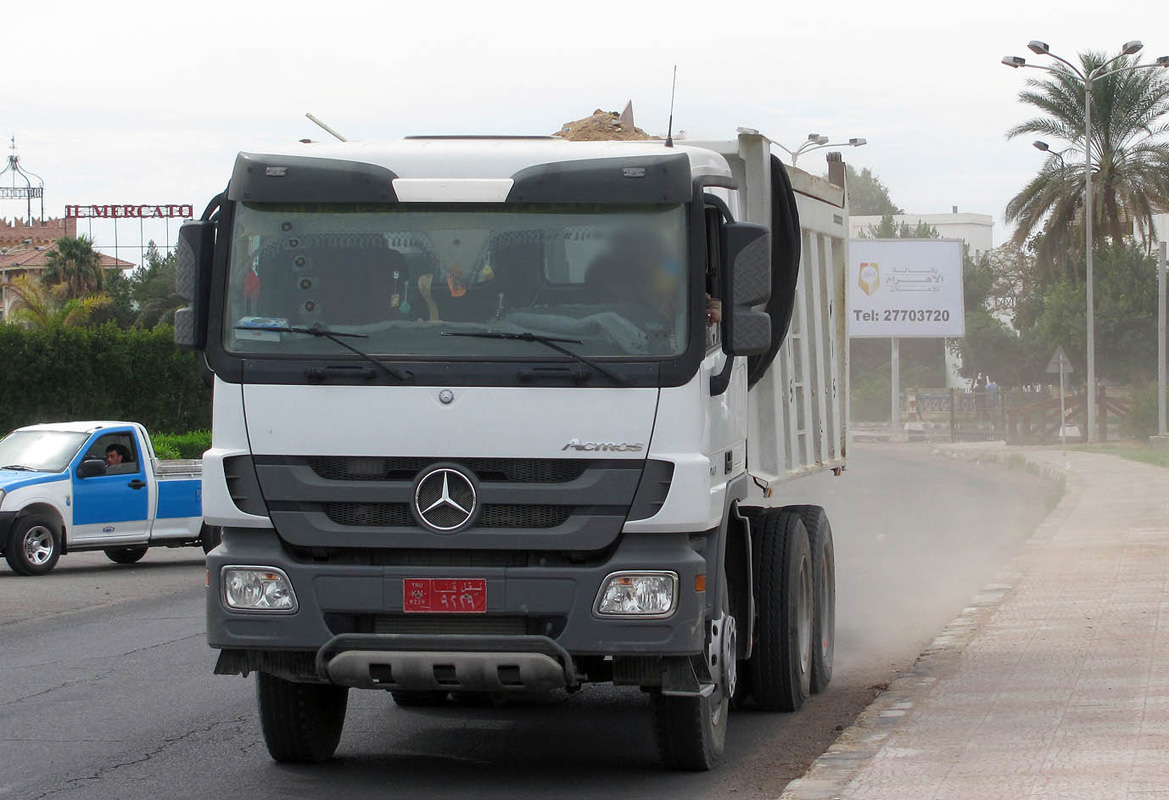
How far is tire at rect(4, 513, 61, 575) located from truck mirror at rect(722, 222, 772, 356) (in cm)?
1219

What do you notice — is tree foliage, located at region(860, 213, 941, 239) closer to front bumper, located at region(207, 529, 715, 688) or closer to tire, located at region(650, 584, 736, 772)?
tire, located at region(650, 584, 736, 772)

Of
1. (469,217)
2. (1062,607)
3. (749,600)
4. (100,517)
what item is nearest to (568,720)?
(749,600)

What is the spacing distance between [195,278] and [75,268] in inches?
2888

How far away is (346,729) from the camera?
27.9 ft

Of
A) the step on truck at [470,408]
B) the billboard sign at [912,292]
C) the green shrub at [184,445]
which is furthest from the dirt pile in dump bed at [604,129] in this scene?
the billboard sign at [912,292]

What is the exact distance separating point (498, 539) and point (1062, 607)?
23.5 feet

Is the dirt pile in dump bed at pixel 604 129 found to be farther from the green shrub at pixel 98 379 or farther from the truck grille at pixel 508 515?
the green shrub at pixel 98 379

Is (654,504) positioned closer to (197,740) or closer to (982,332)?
(197,740)

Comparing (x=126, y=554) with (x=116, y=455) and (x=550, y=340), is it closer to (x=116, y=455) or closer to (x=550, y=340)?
(x=116, y=455)

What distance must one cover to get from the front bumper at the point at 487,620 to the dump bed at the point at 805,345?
217 centimetres

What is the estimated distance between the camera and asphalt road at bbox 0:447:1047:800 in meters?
7.08

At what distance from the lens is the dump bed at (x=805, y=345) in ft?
28.6

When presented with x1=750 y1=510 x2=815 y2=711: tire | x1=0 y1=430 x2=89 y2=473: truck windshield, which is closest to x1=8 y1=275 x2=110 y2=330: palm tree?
x1=0 y1=430 x2=89 y2=473: truck windshield

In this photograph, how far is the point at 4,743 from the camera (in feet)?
26.2
